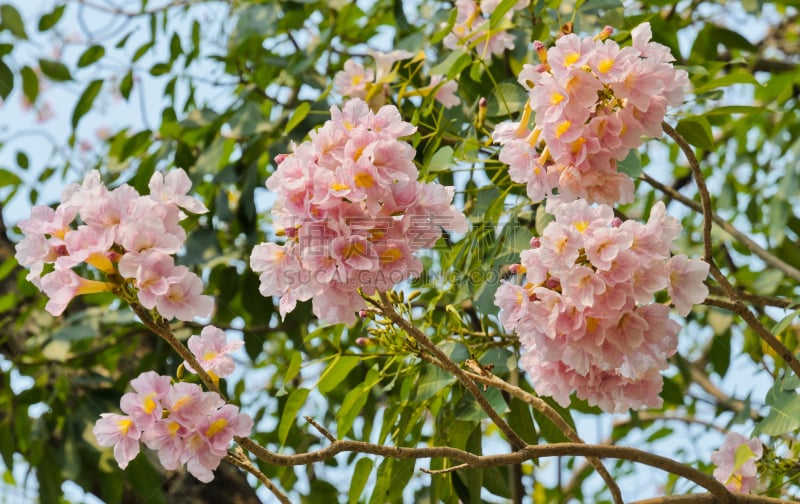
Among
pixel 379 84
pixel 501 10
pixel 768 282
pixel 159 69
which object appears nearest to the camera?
pixel 501 10

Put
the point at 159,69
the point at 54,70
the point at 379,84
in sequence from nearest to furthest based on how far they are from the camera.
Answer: the point at 379,84
the point at 159,69
the point at 54,70

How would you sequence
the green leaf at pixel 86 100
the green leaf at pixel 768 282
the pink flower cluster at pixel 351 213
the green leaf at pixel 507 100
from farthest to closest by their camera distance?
the green leaf at pixel 86 100, the green leaf at pixel 768 282, the green leaf at pixel 507 100, the pink flower cluster at pixel 351 213

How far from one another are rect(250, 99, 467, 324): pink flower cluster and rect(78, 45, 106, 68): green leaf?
4.57 feet

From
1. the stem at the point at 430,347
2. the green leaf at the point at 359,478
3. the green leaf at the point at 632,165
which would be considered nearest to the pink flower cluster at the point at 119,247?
the stem at the point at 430,347

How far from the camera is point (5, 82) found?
75.1 inches

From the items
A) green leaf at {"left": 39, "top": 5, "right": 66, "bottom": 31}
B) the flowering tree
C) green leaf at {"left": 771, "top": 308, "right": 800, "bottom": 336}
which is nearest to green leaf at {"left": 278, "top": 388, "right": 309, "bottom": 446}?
the flowering tree

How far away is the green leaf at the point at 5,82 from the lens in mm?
1906

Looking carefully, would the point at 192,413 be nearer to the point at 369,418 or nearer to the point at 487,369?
the point at 487,369

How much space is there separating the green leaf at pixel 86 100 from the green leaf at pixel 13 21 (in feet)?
0.59

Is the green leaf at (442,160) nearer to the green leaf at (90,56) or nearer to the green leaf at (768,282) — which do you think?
the green leaf at (768,282)

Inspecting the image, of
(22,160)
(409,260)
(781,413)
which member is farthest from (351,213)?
(22,160)

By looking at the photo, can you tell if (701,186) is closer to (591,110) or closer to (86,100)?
(591,110)

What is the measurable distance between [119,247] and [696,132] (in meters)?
0.91

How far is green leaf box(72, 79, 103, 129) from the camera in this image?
7.25 ft
